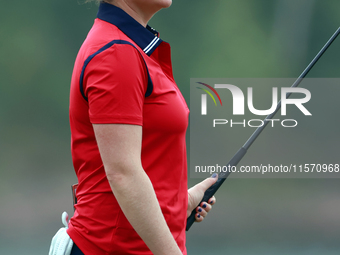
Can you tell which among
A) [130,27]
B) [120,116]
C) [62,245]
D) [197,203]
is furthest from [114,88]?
[197,203]

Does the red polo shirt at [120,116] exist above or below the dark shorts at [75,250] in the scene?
above

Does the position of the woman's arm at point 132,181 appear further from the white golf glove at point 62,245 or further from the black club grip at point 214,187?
the black club grip at point 214,187

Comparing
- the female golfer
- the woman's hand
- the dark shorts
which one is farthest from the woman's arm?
the woman's hand

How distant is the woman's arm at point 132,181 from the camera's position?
0.50 metres

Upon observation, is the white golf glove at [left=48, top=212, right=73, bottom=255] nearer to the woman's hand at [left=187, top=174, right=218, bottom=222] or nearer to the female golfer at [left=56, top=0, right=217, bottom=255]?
the female golfer at [left=56, top=0, right=217, bottom=255]

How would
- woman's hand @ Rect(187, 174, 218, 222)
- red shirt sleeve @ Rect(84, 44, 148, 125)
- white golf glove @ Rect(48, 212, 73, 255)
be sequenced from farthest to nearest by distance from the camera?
1. woman's hand @ Rect(187, 174, 218, 222)
2. white golf glove @ Rect(48, 212, 73, 255)
3. red shirt sleeve @ Rect(84, 44, 148, 125)

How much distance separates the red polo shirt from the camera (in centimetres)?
50

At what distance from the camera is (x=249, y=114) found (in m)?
2.30

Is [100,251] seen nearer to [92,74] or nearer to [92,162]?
[92,162]

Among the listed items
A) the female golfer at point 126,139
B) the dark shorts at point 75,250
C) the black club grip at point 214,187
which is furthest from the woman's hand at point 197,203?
the dark shorts at point 75,250

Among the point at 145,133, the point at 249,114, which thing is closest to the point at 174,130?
the point at 145,133

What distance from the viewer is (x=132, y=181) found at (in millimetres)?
518

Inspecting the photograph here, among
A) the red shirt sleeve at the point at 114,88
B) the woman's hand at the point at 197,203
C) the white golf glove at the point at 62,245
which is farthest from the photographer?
the woman's hand at the point at 197,203

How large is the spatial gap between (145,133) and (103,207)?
123mm
